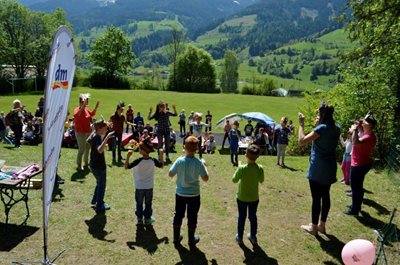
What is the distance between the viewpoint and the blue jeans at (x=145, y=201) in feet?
23.3

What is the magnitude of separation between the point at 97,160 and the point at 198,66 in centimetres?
6991

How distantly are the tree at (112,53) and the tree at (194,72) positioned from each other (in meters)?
10.6

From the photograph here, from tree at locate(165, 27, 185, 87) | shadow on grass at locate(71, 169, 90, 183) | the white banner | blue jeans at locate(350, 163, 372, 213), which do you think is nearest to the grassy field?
shadow on grass at locate(71, 169, 90, 183)

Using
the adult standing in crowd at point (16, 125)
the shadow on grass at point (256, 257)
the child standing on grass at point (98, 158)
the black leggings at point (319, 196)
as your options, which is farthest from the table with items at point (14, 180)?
the adult standing in crowd at point (16, 125)

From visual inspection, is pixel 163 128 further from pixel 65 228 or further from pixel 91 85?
pixel 91 85

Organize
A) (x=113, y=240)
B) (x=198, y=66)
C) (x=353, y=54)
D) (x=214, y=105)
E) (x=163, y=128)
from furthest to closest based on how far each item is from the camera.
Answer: (x=198, y=66)
(x=214, y=105)
(x=353, y=54)
(x=163, y=128)
(x=113, y=240)

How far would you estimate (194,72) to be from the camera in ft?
251

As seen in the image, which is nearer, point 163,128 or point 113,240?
point 113,240

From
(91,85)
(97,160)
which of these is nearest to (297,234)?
(97,160)

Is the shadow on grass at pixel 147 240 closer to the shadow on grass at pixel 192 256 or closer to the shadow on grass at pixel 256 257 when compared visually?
the shadow on grass at pixel 192 256

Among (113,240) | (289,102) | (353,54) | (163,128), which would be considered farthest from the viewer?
(289,102)

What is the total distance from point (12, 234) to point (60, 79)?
11.0 ft

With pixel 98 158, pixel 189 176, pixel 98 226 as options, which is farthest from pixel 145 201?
pixel 189 176

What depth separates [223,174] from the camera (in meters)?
11.8
